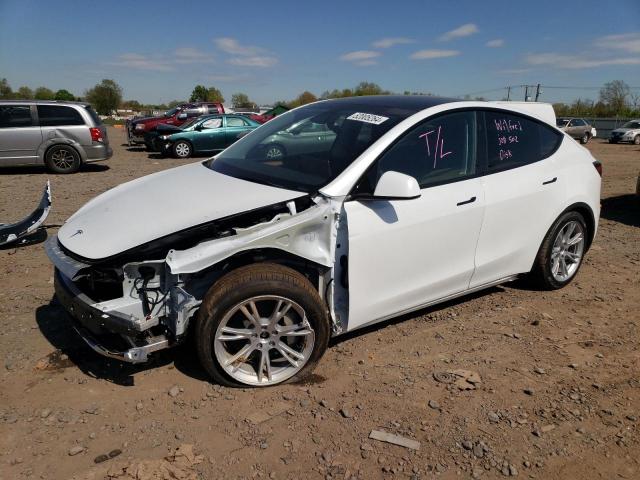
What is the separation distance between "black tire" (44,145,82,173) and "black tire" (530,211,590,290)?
10.8 m

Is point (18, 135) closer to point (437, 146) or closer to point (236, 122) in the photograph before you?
point (236, 122)

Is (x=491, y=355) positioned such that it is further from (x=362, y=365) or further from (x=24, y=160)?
(x=24, y=160)

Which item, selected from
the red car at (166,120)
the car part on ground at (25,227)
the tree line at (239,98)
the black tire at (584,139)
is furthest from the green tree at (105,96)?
the car part on ground at (25,227)

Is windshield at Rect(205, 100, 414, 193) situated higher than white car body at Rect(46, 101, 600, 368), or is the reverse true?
windshield at Rect(205, 100, 414, 193)

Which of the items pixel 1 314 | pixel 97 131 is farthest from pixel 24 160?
pixel 1 314

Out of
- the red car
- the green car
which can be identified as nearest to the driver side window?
the green car

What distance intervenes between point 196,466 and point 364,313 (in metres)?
1.33

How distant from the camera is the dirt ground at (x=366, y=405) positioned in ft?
7.98

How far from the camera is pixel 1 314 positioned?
392 cm

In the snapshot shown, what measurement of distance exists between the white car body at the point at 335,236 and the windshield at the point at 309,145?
0.11 m

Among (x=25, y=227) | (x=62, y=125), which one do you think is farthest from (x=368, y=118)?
(x=62, y=125)

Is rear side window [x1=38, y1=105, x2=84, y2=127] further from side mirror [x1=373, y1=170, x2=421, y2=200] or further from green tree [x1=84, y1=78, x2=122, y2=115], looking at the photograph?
green tree [x1=84, y1=78, x2=122, y2=115]

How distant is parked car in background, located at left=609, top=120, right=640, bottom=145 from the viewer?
88.5ft

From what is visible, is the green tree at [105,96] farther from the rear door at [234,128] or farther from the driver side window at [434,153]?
the driver side window at [434,153]
